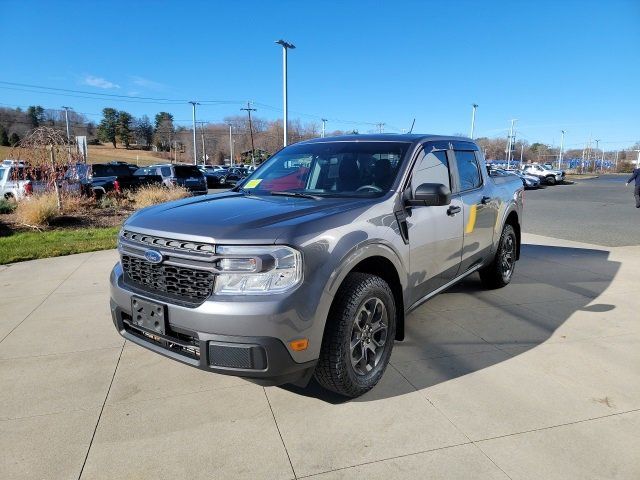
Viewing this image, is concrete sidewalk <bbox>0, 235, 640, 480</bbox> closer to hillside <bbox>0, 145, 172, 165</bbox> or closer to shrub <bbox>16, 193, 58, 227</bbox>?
shrub <bbox>16, 193, 58, 227</bbox>

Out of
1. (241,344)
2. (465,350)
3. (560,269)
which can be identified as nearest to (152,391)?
(241,344)

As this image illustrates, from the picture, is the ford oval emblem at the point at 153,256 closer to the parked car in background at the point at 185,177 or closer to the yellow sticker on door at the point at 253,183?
the yellow sticker on door at the point at 253,183

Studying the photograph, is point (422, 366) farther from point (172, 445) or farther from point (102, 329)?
point (102, 329)

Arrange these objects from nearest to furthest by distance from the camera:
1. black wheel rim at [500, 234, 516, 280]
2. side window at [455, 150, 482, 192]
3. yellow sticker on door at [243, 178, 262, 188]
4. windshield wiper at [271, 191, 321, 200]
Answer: windshield wiper at [271, 191, 321, 200]
yellow sticker on door at [243, 178, 262, 188]
side window at [455, 150, 482, 192]
black wheel rim at [500, 234, 516, 280]

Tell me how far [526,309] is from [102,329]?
443 centimetres

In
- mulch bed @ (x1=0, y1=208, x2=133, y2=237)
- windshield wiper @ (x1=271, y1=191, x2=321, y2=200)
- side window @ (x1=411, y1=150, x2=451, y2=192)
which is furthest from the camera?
mulch bed @ (x1=0, y1=208, x2=133, y2=237)

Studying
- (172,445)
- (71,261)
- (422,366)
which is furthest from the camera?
(71,261)

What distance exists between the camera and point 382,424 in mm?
2771

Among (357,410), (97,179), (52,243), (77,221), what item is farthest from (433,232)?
(97,179)

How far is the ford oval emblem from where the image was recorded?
2678 mm

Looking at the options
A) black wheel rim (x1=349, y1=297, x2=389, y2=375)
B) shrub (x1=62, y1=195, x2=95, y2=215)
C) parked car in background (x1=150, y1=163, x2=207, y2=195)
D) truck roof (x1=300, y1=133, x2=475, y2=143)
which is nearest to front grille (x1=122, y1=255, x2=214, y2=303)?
black wheel rim (x1=349, y1=297, x2=389, y2=375)

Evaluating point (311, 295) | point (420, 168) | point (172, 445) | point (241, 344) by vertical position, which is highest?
point (420, 168)

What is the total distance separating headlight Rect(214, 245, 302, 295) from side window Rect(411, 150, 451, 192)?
1.43 meters

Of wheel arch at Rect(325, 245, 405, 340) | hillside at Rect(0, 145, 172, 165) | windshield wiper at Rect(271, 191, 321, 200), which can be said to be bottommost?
wheel arch at Rect(325, 245, 405, 340)
